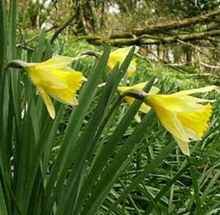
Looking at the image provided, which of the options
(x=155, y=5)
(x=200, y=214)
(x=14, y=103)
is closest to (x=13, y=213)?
(x=14, y=103)

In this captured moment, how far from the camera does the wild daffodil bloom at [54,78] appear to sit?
0.65m

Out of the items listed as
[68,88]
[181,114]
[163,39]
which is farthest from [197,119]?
[163,39]

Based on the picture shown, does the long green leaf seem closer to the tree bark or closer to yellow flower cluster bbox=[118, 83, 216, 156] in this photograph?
yellow flower cluster bbox=[118, 83, 216, 156]

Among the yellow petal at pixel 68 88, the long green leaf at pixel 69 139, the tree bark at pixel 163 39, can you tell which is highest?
the yellow petal at pixel 68 88

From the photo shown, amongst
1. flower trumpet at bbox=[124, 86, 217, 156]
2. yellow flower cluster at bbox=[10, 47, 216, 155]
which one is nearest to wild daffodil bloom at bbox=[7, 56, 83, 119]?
yellow flower cluster at bbox=[10, 47, 216, 155]

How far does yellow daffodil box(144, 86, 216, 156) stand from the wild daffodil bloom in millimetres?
105

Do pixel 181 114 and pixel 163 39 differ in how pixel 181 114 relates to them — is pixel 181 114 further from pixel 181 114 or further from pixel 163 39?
pixel 163 39

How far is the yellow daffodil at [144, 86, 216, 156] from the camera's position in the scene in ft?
2.19

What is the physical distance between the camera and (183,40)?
22.3ft

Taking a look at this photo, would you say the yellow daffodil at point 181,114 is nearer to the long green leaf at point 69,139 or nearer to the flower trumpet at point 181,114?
the flower trumpet at point 181,114

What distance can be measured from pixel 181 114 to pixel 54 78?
0.18 metres

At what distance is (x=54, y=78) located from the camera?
2.17 ft

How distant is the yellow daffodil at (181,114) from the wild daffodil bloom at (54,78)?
4.1 inches

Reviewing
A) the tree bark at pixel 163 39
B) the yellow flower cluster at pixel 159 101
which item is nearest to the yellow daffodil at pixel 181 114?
the yellow flower cluster at pixel 159 101
